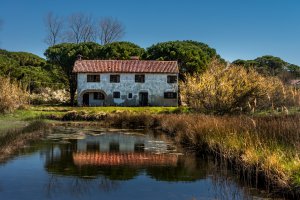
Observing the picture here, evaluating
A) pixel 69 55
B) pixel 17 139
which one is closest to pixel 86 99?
pixel 69 55

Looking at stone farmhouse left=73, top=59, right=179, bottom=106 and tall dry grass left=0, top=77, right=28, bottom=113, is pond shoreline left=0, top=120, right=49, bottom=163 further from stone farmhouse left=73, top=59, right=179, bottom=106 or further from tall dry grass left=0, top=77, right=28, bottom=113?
stone farmhouse left=73, top=59, right=179, bottom=106

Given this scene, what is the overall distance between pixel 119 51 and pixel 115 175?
187 ft

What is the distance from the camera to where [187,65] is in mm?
68062

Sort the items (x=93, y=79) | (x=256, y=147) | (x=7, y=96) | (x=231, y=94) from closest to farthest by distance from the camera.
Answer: (x=256, y=147), (x=231, y=94), (x=7, y=96), (x=93, y=79)

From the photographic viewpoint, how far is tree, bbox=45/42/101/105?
69438 mm

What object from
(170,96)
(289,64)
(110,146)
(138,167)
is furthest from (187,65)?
(289,64)

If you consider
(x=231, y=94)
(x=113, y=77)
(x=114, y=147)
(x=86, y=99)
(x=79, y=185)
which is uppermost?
(x=113, y=77)

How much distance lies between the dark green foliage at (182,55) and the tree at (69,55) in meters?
9.53

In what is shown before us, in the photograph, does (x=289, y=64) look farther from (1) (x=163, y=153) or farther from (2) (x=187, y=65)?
(1) (x=163, y=153)

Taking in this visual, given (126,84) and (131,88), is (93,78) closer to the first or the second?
(126,84)

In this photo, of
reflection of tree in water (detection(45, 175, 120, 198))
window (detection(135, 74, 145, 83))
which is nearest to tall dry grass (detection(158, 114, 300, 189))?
reflection of tree in water (detection(45, 175, 120, 198))

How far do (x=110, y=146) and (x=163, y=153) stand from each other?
15.7 feet

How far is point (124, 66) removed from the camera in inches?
2628

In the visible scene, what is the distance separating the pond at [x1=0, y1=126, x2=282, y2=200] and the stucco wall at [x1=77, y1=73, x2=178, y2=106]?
1586 inches
